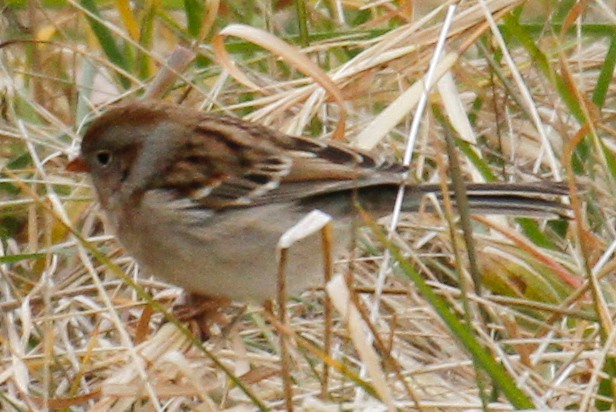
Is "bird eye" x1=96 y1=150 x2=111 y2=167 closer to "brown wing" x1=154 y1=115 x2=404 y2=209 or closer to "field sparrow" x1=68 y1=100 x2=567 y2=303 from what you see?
"field sparrow" x1=68 y1=100 x2=567 y2=303

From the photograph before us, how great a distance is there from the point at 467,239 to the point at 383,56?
779 mm

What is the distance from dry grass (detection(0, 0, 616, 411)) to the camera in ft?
7.02

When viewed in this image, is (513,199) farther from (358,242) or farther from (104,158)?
(104,158)

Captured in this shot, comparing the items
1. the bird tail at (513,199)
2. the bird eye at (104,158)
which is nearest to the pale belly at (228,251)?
the bird eye at (104,158)

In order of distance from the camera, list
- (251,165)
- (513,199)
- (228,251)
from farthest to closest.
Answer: (251,165), (228,251), (513,199)

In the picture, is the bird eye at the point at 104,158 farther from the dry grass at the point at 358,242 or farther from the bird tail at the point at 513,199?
the bird tail at the point at 513,199

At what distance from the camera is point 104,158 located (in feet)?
8.80

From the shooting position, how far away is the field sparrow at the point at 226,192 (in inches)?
96.4

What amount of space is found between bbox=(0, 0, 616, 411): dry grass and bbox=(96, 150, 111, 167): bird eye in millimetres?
125

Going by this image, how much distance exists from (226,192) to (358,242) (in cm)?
28

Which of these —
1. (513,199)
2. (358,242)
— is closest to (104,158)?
(358,242)

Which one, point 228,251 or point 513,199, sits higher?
point 513,199

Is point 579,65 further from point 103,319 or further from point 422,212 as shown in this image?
point 103,319

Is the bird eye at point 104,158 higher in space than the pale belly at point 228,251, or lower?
higher
